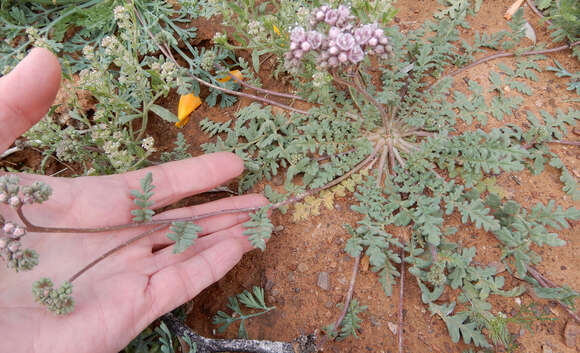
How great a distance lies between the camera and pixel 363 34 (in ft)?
6.89

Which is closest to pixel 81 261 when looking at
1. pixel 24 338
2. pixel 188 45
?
pixel 24 338

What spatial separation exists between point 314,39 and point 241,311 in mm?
1835

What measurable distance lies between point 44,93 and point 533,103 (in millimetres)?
3434

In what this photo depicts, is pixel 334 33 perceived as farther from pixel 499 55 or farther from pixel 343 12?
pixel 499 55

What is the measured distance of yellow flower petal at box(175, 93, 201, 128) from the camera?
11.1ft

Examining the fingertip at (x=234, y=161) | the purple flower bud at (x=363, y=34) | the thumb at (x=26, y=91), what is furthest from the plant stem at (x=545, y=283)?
the thumb at (x=26, y=91)

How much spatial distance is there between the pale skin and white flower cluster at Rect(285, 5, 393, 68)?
1.01 metres

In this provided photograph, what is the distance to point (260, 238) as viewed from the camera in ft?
7.51

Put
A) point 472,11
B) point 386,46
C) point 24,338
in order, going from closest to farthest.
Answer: point 24,338, point 386,46, point 472,11

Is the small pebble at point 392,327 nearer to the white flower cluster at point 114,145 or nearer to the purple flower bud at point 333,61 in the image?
the purple flower bud at point 333,61

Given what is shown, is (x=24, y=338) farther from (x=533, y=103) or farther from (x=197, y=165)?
(x=533, y=103)

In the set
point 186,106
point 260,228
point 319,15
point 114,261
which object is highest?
point 319,15

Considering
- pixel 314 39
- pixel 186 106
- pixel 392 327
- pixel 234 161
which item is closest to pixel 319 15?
pixel 314 39

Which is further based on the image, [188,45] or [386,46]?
[188,45]
